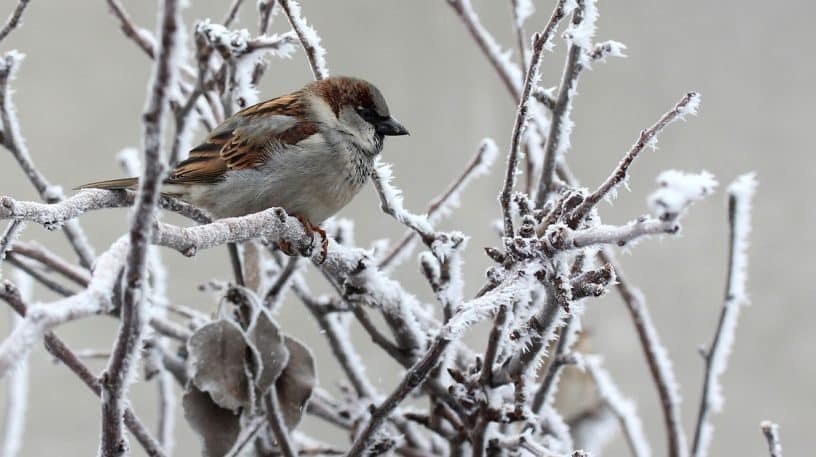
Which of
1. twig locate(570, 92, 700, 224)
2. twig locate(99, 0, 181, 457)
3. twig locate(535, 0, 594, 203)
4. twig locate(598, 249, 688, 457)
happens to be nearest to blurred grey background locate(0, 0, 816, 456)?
twig locate(598, 249, 688, 457)

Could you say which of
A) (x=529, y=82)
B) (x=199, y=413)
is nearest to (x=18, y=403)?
(x=199, y=413)

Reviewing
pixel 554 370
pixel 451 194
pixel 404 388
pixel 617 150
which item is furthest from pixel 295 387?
pixel 617 150

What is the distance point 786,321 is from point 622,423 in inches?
44.9

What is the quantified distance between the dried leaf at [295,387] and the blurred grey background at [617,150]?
3.69 feet

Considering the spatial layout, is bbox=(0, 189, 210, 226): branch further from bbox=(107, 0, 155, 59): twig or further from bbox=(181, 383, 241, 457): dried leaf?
Result: bbox=(107, 0, 155, 59): twig

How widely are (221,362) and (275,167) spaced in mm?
447

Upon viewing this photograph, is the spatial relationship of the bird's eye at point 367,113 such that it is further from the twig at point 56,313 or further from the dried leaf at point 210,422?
the twig at point 56,313

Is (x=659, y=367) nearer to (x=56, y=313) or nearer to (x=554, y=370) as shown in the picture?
(x=554, y=370)

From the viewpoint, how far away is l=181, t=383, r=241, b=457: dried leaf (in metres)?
0.94

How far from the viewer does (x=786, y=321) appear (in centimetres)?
212

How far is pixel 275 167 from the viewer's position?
133 centimetres

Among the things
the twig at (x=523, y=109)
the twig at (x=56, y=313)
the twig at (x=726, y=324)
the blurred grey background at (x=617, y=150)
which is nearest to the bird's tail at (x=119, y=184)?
the twig at (x=523, y=109)

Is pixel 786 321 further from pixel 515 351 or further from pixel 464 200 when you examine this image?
pixel 515 351

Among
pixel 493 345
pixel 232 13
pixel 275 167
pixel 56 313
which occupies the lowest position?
pixel 56 313
